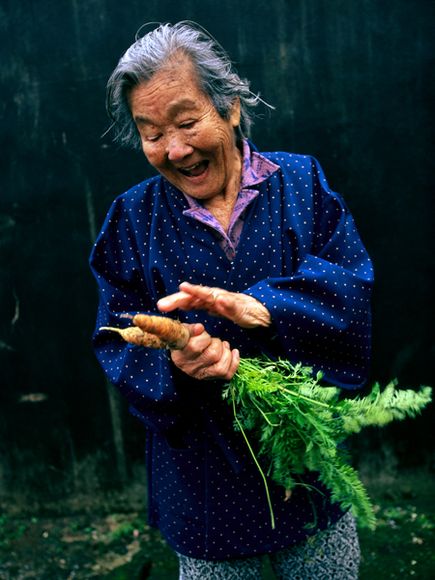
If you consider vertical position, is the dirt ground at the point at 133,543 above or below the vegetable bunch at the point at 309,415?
below

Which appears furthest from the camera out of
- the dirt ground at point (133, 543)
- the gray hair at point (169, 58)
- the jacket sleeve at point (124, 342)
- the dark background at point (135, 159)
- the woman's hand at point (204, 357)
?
the dirt ground at point (133, 543)

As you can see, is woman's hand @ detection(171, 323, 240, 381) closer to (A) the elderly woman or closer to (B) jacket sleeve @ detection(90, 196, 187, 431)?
(A) the elderly woman

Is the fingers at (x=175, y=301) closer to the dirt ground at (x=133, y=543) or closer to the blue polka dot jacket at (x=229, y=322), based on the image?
the blue polka dot jacket at (x=229, y=322)

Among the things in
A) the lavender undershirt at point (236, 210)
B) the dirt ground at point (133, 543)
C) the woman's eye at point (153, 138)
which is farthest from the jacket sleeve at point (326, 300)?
the dirt ground at point (133, 543)

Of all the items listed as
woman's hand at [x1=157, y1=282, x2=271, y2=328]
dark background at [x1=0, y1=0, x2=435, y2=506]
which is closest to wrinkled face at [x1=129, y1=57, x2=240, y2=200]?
woman's hand at [x1=157, y1=282, x2=271, y2=328]

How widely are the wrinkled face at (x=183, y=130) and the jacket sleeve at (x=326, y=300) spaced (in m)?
0.30

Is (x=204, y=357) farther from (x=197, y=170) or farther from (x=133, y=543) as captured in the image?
(x=133, y=543)

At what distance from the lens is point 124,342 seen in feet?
6.88

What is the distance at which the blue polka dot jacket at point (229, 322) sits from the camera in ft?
6.34

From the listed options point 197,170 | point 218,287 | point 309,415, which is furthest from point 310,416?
point 197,170

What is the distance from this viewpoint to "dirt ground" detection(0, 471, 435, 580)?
3355mm

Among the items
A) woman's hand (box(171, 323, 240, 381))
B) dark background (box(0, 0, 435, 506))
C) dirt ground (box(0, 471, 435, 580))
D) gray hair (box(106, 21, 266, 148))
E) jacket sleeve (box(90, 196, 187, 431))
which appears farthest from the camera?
dirt ground (box(0, 471, 435, 580))

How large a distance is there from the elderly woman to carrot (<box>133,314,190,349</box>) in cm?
4

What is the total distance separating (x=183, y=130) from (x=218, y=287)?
444 mm
